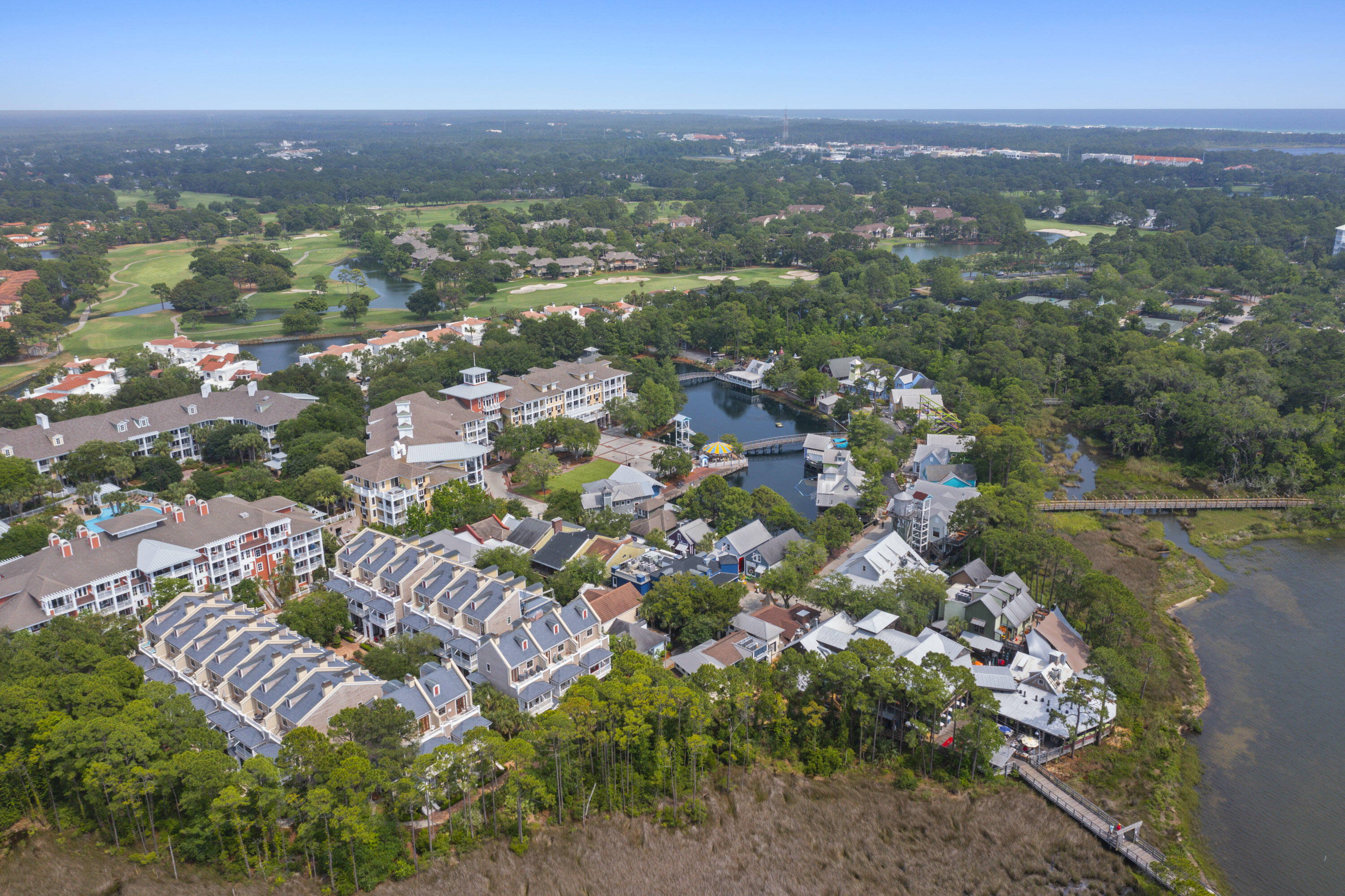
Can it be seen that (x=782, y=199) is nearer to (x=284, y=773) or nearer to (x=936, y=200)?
(x=936, y=200)

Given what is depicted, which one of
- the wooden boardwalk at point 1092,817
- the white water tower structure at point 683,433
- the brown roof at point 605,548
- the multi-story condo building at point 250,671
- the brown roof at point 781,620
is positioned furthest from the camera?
the white water tower structure at point 683,433

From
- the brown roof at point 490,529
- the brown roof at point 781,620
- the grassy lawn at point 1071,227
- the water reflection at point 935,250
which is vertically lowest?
the brown roof at point 781,620

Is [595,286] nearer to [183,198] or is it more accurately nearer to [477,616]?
[477,616]

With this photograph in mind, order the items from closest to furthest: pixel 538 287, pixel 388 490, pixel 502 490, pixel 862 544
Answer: pixel 862 544 < pixel 388 490 < pixel 502 490 < pixel 538 287

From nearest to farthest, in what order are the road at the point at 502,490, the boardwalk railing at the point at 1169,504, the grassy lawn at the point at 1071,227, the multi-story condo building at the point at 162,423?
1. the road at the point at 502,490
2. the boardwalk railing at the point at 1169,504
3. the multi-story condo building at the point at 162,423
4. the grassy lawn at the point at 1071,227

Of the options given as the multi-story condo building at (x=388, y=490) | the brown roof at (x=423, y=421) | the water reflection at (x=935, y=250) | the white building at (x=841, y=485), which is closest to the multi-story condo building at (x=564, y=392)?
the brown roof at (x=423, y=421)

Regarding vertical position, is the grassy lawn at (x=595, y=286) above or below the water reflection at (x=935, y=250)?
below

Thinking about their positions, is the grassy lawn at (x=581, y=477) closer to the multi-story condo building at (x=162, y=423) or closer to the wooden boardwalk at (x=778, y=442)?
the wooden boardwalk at (x=778, y=442)

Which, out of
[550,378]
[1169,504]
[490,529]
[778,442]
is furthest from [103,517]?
[1169,504]
